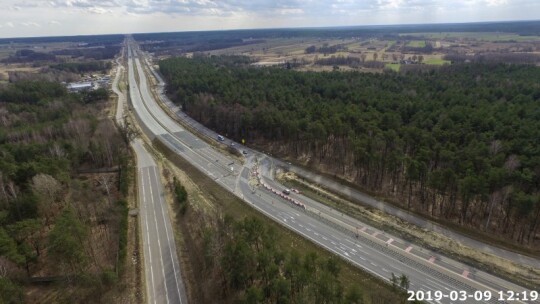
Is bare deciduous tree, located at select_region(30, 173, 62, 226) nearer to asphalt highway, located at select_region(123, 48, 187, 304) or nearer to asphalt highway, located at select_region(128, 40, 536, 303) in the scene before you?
asphalt highway, located at select_region(123, 48, 187, 304)

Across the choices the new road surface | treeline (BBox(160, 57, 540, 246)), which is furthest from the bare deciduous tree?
treeline (BBox(160, 57, 540, 246))

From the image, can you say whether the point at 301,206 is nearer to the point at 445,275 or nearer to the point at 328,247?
the point at 328,247

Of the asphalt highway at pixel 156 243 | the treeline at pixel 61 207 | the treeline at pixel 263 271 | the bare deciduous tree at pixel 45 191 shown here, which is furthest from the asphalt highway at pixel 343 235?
the bare deciduous tree at pixel 45 191

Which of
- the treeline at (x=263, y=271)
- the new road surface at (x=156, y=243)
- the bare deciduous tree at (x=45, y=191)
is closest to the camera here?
the treeline at (x=263, y=271)

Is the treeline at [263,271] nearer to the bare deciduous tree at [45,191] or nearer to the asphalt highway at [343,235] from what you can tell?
the asphalt highway at [343,235]

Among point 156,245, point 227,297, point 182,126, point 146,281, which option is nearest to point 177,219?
point 156,245
